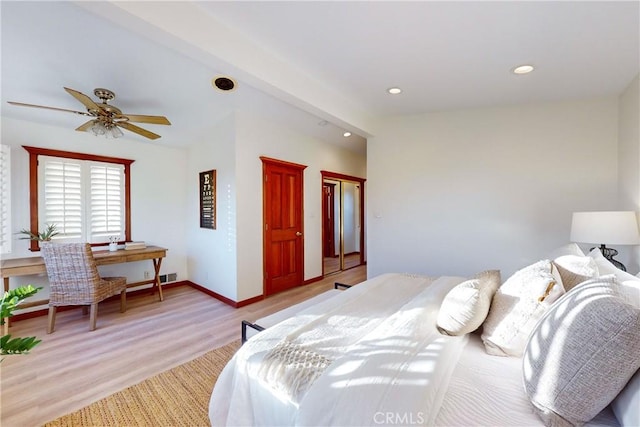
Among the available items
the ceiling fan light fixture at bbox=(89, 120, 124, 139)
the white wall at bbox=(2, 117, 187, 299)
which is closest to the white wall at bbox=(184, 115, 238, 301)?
the white wall at bbox=(2, 117, 187, 299)

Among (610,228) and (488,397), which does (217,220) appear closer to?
(488,397)

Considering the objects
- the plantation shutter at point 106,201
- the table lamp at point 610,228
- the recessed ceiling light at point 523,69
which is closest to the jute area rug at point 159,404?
the plantation shutter at point 106,201

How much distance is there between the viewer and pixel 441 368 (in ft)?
3.59

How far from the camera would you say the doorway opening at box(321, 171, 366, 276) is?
629 centimetres

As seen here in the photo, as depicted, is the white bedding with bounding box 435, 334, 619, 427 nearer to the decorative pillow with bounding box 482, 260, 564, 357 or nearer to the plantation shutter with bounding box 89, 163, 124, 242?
the decorative pillow with bounding box 482, 260, 564, 357

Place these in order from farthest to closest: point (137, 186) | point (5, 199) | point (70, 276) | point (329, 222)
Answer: point (329, 222), point (137, 186), point (5, 199), point (70, 276)

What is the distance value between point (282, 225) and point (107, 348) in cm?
254

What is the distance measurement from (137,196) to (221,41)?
3388mm

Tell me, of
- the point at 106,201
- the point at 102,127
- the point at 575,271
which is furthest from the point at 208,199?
the point at 575,271

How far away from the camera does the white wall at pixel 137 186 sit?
334cm

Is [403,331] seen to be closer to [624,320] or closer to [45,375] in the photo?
[624,320]

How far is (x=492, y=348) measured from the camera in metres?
1.31

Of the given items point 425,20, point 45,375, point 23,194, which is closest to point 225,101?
point 425,20

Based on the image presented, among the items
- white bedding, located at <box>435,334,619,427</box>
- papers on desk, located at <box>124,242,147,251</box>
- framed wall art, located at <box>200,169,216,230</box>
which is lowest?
white bedding, located at <box>435,334,619,427</box>
